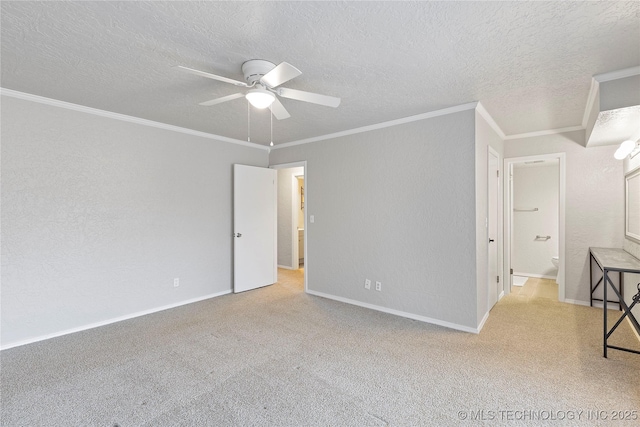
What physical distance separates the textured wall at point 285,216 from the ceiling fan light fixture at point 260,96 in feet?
13.8

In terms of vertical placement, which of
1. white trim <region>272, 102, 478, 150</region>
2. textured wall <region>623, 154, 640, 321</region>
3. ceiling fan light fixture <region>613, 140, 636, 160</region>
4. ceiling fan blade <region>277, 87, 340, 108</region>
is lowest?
textured wall <region>623, 154, 640, 321</region>

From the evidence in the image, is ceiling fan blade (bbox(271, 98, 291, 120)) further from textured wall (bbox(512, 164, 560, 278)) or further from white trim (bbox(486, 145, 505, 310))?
textured wall (bbox(512, 164, 560, 278))

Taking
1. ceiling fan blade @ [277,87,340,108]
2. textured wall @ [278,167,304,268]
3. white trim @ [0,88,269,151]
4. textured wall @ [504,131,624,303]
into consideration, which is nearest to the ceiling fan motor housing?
ceiling fan blade @ [277,87,340,108]

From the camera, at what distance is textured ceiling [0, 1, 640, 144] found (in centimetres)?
170

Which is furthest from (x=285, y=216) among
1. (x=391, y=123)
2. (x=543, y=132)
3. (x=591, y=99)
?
(x=591, y=99)

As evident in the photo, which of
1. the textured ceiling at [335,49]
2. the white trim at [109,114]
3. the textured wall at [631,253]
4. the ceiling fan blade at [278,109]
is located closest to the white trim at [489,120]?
the textured ceiling at [335,49]

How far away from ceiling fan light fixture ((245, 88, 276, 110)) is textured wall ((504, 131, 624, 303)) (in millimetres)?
3969

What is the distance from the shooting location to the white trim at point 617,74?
91.0 inches

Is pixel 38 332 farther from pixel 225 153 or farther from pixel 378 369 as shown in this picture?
pixel 378 369

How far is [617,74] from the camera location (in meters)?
2.38

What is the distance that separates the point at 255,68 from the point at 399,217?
2.36 meters

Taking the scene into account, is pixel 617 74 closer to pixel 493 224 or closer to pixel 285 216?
pixel 493 224

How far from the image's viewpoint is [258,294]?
4582mm

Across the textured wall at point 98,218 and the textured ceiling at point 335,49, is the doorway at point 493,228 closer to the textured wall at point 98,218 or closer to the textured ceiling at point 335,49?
the textured ceiling at point 335,49
